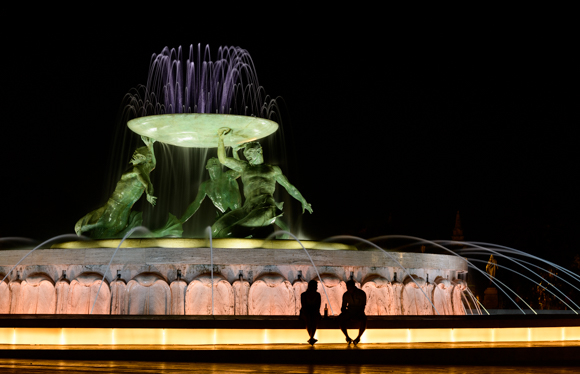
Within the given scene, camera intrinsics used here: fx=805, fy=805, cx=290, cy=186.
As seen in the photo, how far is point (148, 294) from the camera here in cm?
1348

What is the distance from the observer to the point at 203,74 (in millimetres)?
22734

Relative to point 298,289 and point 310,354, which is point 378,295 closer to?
point 298,289

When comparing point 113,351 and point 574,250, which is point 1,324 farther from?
point 574,250

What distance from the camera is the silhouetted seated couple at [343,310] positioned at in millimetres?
10891

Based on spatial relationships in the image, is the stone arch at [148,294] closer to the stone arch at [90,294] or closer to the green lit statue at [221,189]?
the stone arch at [90,294]

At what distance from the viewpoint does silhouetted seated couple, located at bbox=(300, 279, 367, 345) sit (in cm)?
1089

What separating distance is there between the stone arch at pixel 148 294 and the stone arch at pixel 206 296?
14.8 inches

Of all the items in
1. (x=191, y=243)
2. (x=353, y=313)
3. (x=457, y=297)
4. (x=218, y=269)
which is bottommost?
(x=457, y=297)

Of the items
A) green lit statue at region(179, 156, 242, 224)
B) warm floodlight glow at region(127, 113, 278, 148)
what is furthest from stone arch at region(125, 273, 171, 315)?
warm floodlight glow at region(127, 113, 278, 148)

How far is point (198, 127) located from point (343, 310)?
25.2 ft

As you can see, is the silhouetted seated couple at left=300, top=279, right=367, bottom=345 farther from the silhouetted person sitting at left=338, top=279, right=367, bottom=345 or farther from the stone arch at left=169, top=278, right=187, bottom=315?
the stone arch at left=169, top=278, right=187, bottom=315

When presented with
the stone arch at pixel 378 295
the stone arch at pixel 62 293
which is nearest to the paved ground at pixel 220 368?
the stone arch at pixel 62 293

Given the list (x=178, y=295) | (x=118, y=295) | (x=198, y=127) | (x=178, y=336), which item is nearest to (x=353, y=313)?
(x=178, y=336)

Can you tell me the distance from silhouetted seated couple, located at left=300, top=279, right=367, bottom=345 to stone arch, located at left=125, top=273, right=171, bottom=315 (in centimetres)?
324
